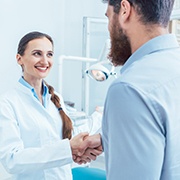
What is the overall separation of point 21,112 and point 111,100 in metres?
0.70

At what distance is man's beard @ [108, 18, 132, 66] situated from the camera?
0.70 m

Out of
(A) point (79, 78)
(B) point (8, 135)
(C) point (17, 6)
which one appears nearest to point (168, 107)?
(B) point (8, 135)

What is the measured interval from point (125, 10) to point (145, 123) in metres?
0.27

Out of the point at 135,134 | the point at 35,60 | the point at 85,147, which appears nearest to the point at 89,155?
the point at 85,147

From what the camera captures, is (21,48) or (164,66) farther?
(21,48)

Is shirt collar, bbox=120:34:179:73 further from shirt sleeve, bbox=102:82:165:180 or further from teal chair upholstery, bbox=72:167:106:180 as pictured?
teal chair upholstery, bbox=72:167:106:180

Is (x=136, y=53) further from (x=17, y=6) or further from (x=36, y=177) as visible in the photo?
(x=17, y=6)

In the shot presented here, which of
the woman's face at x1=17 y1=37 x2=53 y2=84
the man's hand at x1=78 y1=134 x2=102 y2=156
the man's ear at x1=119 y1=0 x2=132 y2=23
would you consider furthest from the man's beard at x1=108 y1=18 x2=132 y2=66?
the woman's face at x1=17 y1=37 x2=53 y2=84

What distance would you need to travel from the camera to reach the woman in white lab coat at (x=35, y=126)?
110cm

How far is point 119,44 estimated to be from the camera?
72 cm

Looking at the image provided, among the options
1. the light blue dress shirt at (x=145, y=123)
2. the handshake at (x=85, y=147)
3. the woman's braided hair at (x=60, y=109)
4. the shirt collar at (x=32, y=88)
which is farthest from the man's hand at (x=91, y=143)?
the light blue dress shirt at (x=145, y=123)

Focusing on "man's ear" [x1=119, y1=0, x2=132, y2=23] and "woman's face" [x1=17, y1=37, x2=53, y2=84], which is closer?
"man's ear" [x1=119, y1=0, x2=132, y2=23]

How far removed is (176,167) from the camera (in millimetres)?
610

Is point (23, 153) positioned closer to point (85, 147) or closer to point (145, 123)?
point (85, 147)
